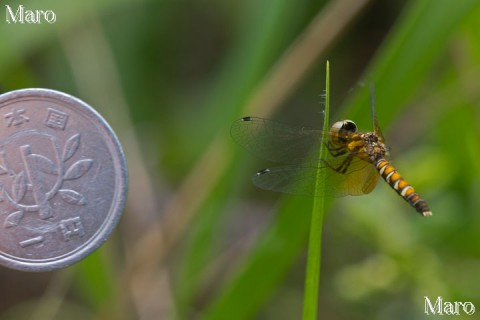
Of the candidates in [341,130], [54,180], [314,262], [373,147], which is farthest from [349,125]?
[54,180]

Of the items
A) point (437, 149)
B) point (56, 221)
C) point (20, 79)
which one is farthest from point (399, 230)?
point (20, 79)

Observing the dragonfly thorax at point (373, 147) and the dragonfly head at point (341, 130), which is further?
the dragonfly thorax at point (373, 147)

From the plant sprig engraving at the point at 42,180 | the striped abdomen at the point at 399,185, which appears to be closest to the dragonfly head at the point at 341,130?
the striped abdomen at the point at 399,185

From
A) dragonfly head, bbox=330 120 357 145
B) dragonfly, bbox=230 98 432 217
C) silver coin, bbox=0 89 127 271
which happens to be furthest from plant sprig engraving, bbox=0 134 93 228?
dragonfly head, bbox=330 120 357 145

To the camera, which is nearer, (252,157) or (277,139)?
(277,139)

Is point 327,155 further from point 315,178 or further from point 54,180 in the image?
point 54,180

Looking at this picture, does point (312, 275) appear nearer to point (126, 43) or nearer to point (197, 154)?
point (197, 154)

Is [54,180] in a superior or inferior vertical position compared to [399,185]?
inferior

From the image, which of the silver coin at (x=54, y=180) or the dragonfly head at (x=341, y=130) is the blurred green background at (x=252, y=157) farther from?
the silver coin at (x=54, y=180)
